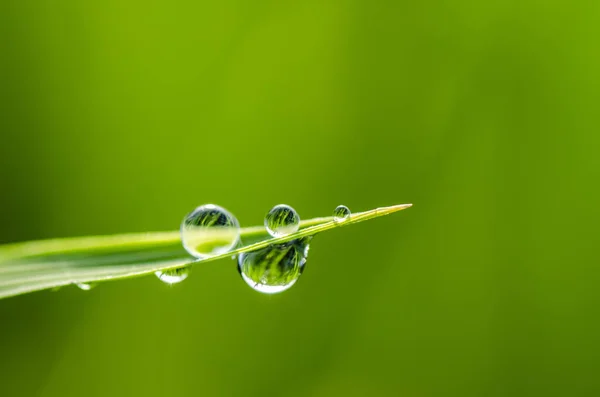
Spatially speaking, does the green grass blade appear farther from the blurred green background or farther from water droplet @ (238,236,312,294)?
the blurred green background

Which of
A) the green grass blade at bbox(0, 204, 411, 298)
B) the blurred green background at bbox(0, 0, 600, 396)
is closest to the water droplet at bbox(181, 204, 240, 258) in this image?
the green grass blade at bbox(0, 204, 411, 298)

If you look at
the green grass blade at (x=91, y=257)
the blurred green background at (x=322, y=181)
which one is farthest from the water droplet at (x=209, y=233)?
the blurred green background at (x=322, y=181)

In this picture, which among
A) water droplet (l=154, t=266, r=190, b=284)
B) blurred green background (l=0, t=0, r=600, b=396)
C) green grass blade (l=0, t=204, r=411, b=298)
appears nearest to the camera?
green grass blade (l=0, t=204, r=411, b=298)

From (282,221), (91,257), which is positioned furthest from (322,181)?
(91,257)

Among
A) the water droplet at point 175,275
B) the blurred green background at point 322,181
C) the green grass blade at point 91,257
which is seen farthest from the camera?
the blurred green background at point 322,181

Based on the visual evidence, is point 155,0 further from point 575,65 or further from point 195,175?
point 575,65

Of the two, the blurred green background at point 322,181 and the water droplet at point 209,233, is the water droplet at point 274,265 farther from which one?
the blurred green background at point 322,181
